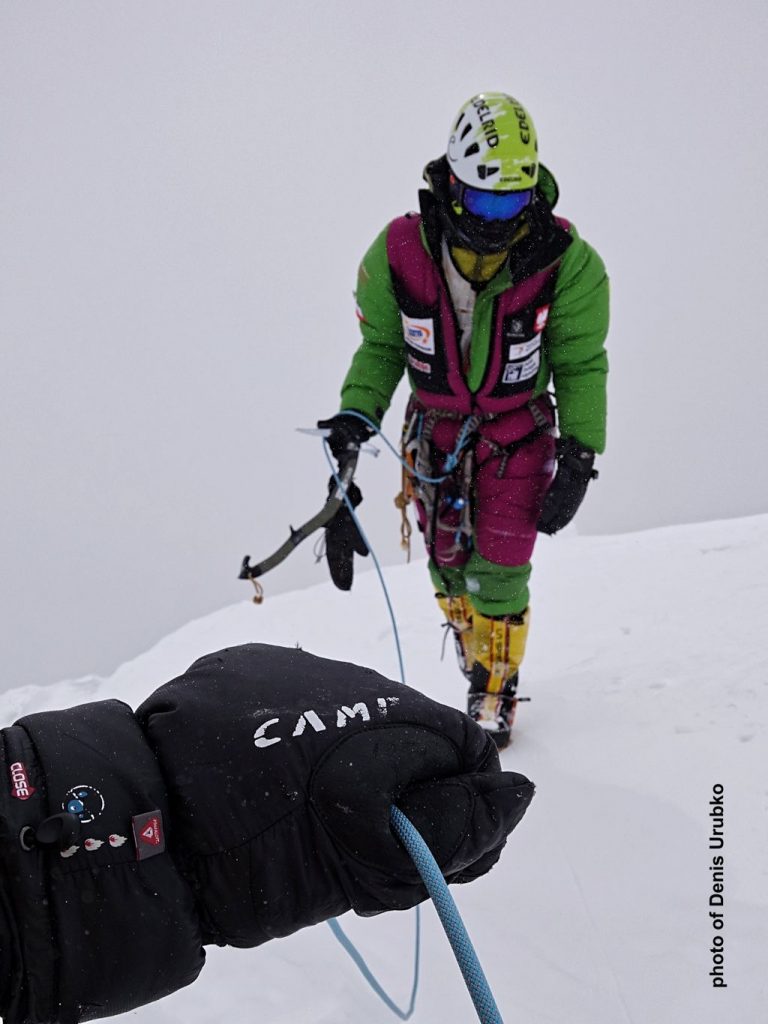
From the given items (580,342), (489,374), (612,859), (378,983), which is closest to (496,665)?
(612,859)

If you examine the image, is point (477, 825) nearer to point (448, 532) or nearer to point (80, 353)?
point (448, 532)

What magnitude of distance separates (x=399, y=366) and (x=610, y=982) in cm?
225

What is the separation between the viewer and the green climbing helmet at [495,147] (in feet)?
8.92

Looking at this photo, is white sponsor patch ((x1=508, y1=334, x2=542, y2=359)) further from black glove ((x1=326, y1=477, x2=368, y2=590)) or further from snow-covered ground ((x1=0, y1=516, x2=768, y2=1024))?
snow-covered ground ((x1=0, y1=516, x2=768, y2=1024))

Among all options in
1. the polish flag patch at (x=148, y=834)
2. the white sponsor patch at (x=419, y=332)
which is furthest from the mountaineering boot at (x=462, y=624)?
the polish flag patch at (x=148, y=834)

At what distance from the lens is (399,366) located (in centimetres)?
344

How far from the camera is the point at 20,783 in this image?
1.12 meters

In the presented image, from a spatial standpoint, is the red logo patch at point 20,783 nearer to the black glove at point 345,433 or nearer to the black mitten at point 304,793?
the black mitten at point 304,793

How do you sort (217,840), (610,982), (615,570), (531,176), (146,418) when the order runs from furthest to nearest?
1. (146,418)
2. (615,570)
3. (531,176)
4. (610,982)
5. (217,840)

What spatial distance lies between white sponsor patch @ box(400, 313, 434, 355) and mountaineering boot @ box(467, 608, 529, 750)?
107cm

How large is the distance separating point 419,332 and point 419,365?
144 mm

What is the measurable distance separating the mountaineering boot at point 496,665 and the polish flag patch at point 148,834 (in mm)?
2254

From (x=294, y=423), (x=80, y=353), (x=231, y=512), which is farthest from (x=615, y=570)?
(x=80, y=353)

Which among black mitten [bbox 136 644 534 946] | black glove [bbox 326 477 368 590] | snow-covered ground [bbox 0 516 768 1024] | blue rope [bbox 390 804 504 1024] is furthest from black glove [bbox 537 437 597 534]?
blue rope [bbox 390 804 504 1024]
